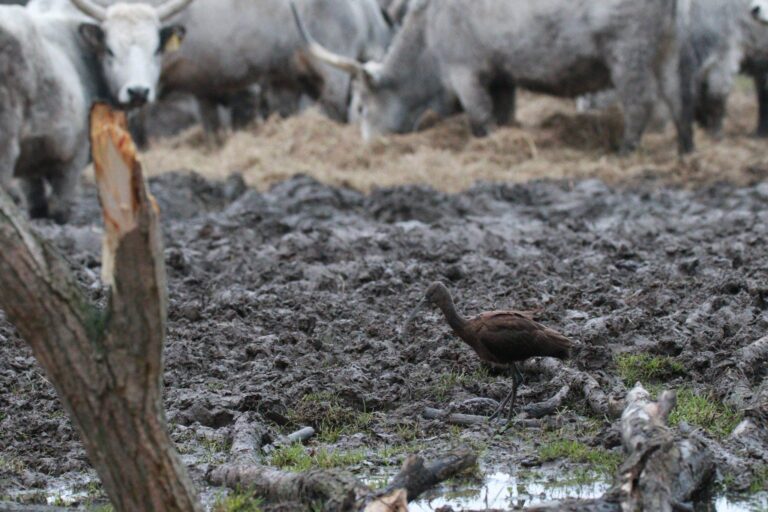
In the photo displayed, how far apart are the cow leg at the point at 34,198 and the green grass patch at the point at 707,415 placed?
723 centimetres

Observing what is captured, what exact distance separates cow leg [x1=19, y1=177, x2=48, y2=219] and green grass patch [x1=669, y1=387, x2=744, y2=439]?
7.23 m

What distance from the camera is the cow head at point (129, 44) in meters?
12.0

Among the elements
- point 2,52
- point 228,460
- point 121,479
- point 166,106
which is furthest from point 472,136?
point 121,479

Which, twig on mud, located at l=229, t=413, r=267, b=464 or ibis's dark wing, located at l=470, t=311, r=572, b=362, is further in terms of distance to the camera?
ibis's dark wing, located at l=470, t=311, r=572, b=362

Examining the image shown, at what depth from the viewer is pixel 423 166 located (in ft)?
43.2

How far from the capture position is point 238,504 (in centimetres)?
444

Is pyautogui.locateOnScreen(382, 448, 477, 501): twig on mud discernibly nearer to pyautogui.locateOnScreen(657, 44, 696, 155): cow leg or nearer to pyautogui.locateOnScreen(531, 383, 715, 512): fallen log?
pyautogui.locateOnScreen(531, 383, 715, 512): fallen log

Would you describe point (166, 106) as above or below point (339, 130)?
below

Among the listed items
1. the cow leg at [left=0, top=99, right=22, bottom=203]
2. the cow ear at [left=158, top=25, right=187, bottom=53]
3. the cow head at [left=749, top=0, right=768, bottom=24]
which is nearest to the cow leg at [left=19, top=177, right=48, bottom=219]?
the cow leg at [left=0, top=99, right=22, bottom=203]

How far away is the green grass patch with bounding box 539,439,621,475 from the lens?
4859mm

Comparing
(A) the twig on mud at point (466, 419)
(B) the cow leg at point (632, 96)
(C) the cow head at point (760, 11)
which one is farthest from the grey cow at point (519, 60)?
(A) the twig on mud at point (466, 419)

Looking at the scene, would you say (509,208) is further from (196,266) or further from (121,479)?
(121,479)

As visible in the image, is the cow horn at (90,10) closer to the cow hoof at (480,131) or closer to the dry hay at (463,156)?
the dry hay at (463,156)

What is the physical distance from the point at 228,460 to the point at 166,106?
57.5ft
